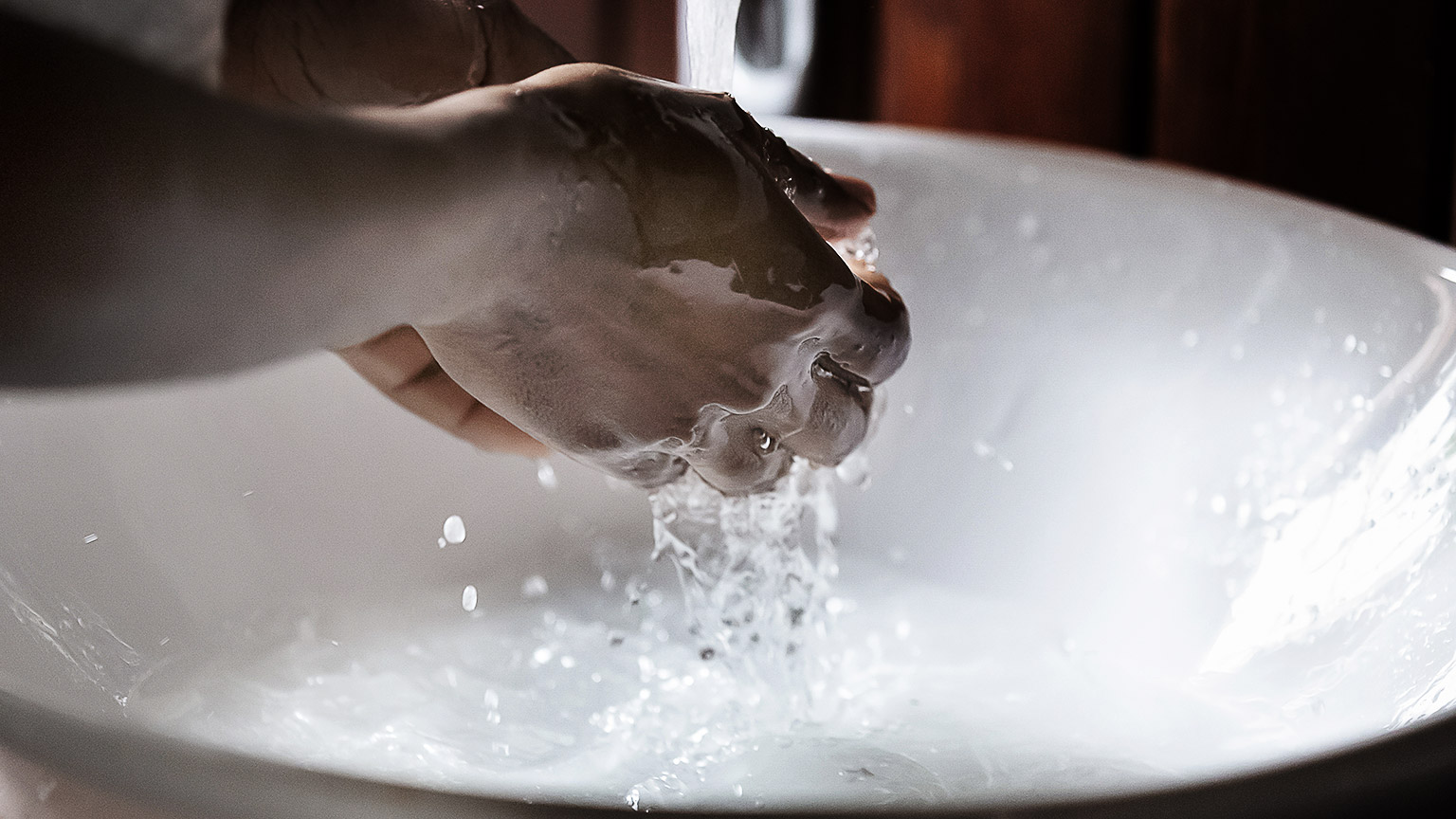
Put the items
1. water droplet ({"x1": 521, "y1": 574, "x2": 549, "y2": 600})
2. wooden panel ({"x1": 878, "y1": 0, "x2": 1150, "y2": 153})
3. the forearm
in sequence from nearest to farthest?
the forearm < water droplet ({"x1": 521, "y1": 574, "x2": 549, "y2": 600}) < wooden panel ({"x1": 878, "y1": 0, "x2": 1150, "y2": 153})

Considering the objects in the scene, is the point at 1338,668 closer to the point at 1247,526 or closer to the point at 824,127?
the point at 1247,526

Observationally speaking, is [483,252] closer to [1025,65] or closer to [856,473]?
[856,473]

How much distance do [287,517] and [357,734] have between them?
15cm

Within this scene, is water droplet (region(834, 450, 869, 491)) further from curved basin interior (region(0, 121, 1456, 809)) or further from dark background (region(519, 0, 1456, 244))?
dark background (region(519, 0, 1456, 244))

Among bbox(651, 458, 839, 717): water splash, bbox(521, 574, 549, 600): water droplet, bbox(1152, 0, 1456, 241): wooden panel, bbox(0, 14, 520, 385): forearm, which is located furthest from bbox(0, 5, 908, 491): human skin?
bbox(1152, 0, 1456, 241): wooden panel

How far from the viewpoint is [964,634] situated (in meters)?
0.65

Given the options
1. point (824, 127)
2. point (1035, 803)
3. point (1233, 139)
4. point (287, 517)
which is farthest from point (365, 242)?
point (1233, 139)

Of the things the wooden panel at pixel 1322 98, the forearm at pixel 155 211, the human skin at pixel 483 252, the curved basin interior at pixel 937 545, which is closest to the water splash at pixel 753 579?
the curved basin interior at pixel 937 545

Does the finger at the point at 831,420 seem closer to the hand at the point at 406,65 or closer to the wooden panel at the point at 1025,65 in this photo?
the hand at the point at 406,65

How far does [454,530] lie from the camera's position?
0.70 metres

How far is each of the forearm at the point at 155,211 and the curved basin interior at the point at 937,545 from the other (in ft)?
0.51

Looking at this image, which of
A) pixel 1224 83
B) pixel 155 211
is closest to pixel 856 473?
pixel 1224 83

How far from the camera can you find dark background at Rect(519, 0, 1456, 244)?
85cm

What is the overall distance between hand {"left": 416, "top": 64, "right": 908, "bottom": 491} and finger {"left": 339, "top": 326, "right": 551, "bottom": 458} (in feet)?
0.27
